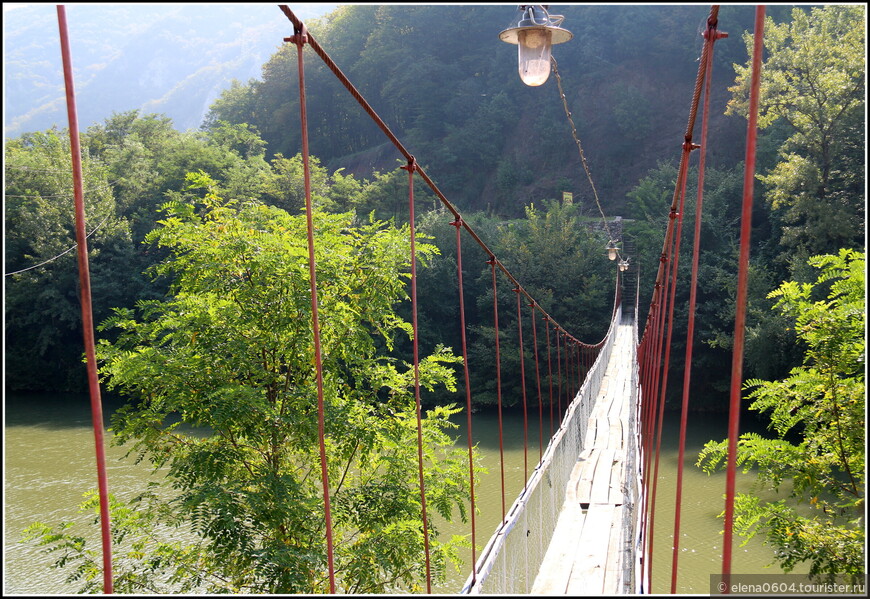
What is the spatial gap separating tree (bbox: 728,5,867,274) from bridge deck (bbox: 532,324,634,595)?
7873mm

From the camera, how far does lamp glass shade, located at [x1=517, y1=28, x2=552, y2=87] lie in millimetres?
2422

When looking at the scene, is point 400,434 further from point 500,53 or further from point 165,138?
point 500,53

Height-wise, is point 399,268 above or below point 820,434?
above

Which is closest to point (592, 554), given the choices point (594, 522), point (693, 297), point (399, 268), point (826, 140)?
point (594, 522)

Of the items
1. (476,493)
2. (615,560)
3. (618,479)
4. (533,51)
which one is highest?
(533,51)

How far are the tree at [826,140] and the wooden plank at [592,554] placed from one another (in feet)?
31.4

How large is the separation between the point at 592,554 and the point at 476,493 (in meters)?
5.84

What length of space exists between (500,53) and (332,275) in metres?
26.4

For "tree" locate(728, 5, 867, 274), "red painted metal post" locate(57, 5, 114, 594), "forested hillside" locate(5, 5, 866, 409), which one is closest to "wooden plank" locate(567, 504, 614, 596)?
"red painted metal post" locate(57, 5, 114, 594)

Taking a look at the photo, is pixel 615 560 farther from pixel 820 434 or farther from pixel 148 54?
pixel 148 54

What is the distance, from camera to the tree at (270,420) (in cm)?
450

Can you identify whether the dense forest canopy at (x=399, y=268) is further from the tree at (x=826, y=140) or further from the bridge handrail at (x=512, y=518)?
the bridge handrail at (x=512, y=518)

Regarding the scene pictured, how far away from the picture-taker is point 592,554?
3.52 meters

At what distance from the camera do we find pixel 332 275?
5.42 metres
